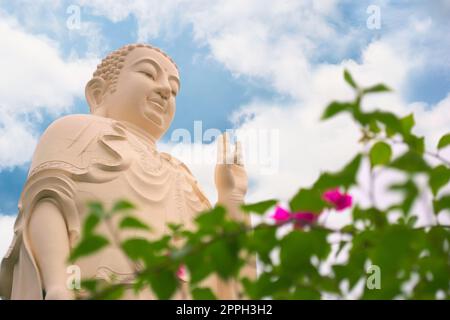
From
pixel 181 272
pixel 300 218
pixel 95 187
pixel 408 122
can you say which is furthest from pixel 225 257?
pixel 95 187

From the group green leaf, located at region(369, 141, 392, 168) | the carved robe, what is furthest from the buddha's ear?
green leaf, located at region(369, 141, 392, 168)

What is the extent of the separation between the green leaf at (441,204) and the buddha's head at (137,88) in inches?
146

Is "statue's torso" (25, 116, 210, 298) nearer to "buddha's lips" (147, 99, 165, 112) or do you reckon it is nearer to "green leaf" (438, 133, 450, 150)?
"buddha's lips" (147, 99, 165, 112)

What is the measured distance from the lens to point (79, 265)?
4.37 m

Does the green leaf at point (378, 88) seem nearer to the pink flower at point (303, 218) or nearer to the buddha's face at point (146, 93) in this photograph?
the pink flower at point (303, 218)

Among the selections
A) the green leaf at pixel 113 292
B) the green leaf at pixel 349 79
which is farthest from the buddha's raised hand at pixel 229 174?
the green leaf at pixel 349 79

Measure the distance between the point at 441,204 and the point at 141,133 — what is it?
3.77 m

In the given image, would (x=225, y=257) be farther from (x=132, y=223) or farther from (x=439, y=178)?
(x=439, y=178)

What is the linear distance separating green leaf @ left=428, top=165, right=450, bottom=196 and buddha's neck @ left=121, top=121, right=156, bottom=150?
3495mm

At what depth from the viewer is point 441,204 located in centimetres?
211

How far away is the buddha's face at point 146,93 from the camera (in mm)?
5660
